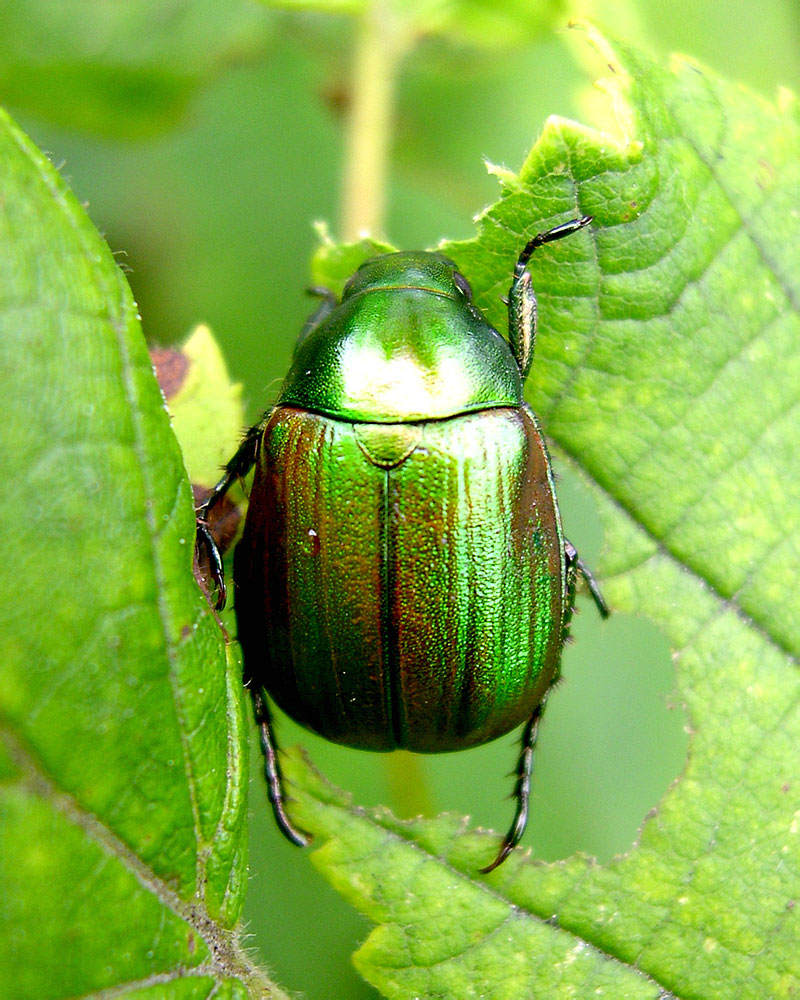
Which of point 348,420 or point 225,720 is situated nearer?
point 225,720

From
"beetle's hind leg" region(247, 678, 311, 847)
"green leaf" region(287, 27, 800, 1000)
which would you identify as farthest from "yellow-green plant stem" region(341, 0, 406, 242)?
"beetle's hind leg" region(247, 678, 311, 847)

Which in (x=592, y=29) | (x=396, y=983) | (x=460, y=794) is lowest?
(x=460, y=794)

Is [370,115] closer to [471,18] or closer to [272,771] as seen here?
[471,18]

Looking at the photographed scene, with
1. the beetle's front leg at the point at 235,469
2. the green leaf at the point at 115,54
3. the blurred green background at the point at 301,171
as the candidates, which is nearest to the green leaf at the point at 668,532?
the blurred green background at the point at 301,171

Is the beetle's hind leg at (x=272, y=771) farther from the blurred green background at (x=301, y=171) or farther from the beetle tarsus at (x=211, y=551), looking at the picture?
the blurred green background at (x=301, y=171)

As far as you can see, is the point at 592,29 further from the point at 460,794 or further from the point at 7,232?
the point at 460,794

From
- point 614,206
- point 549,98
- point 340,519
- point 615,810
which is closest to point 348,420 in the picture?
point 340,519

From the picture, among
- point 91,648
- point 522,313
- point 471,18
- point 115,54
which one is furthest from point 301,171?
point 91,648
